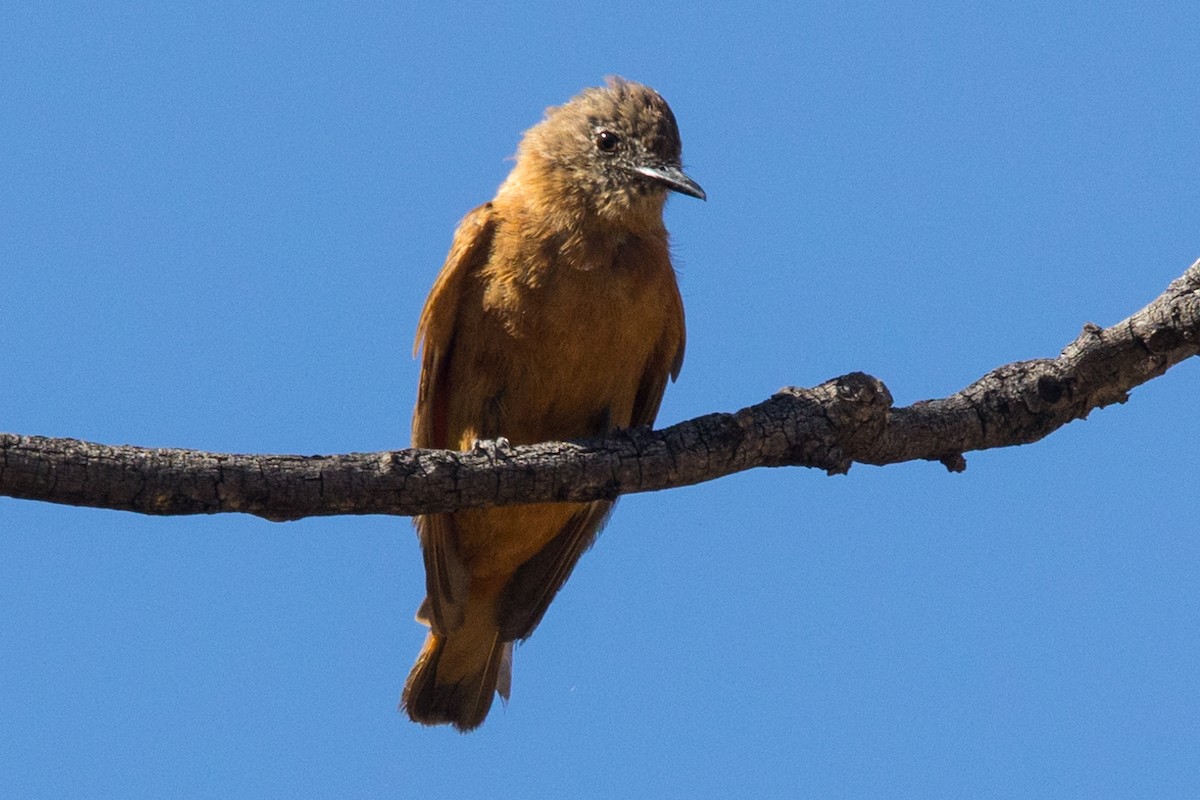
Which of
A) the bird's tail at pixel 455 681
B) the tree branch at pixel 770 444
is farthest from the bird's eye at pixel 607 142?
the bird's tail at pixel 455 681

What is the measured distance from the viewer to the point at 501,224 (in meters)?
7.11

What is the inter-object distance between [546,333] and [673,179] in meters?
1.04

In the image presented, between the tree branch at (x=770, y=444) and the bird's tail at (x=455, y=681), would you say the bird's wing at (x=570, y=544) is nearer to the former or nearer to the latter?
the bird's tail at (x=455, y=681)

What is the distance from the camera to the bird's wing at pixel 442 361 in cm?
698

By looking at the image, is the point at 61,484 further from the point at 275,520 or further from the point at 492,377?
the point at 492,377

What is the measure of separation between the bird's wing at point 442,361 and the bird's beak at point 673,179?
2.67 ft

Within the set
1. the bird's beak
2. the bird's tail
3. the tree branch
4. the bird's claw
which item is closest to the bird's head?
the bird's beak

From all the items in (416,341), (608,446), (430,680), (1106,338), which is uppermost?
(416,341)

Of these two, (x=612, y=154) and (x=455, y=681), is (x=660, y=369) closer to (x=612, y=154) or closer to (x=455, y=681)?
(x=612, y=154)

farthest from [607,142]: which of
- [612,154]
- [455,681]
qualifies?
[455,681]

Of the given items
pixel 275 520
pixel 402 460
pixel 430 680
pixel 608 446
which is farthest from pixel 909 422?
pixel 430 680

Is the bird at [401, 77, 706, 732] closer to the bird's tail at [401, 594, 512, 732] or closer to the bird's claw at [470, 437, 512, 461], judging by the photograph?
the bird's tail at [401, 594, 512, 732]

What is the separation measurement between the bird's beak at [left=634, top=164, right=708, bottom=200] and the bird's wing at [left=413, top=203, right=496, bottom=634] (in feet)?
2.67

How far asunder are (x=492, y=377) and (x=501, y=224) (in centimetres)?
79
